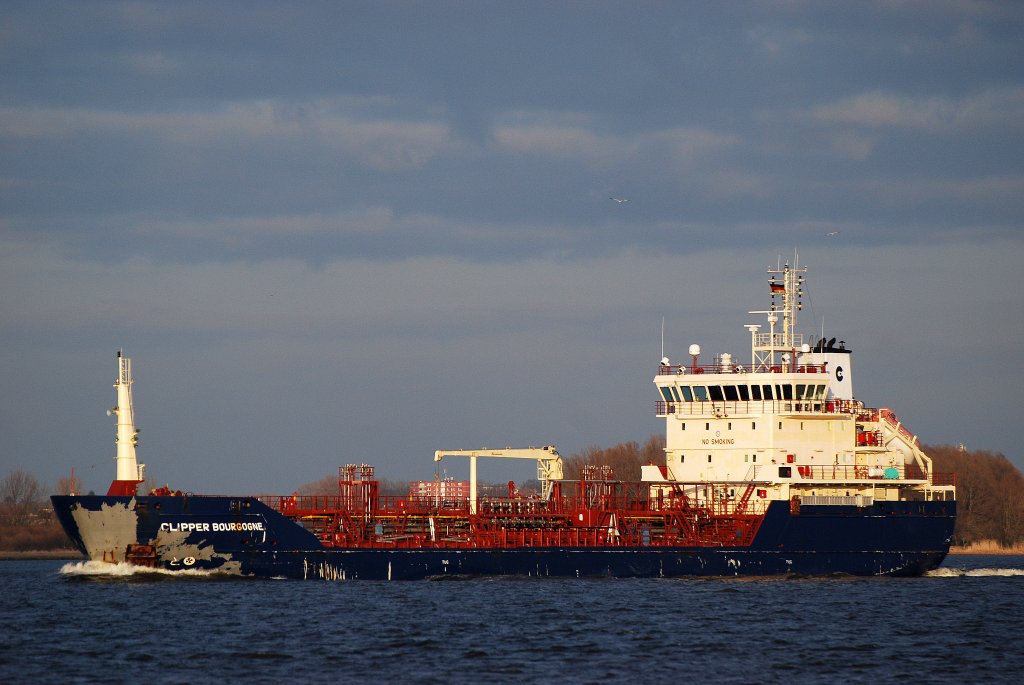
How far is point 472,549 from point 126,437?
35.9ft

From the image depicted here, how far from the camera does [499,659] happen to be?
32.4m

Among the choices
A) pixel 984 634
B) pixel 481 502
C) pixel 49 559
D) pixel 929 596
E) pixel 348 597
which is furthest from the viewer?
pixel 49 559

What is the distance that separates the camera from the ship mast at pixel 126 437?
4466 cm

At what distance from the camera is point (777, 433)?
4884 cm

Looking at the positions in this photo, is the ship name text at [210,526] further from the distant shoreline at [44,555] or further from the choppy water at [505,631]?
the distant shoreline at [44,555]

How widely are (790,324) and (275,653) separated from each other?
24140 millimetres

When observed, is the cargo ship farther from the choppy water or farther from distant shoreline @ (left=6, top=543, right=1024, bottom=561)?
distant shoreline @ (left=6, top=543, right=1024, bottom=561)

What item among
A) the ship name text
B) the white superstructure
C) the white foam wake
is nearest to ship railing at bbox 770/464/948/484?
the white superstructure

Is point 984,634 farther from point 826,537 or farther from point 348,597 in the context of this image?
point 348,597

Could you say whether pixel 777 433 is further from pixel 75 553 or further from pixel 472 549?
pixel 75 553

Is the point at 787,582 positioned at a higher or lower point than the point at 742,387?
lower

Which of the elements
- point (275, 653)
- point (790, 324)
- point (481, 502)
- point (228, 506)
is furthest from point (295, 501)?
point (790, 324)

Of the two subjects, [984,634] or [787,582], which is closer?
[984,634]

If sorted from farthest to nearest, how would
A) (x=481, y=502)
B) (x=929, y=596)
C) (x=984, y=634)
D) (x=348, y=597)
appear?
(x=481, y=502) → (x=929, y=596) → (x=348, y=597) → (x=984, y=634)
